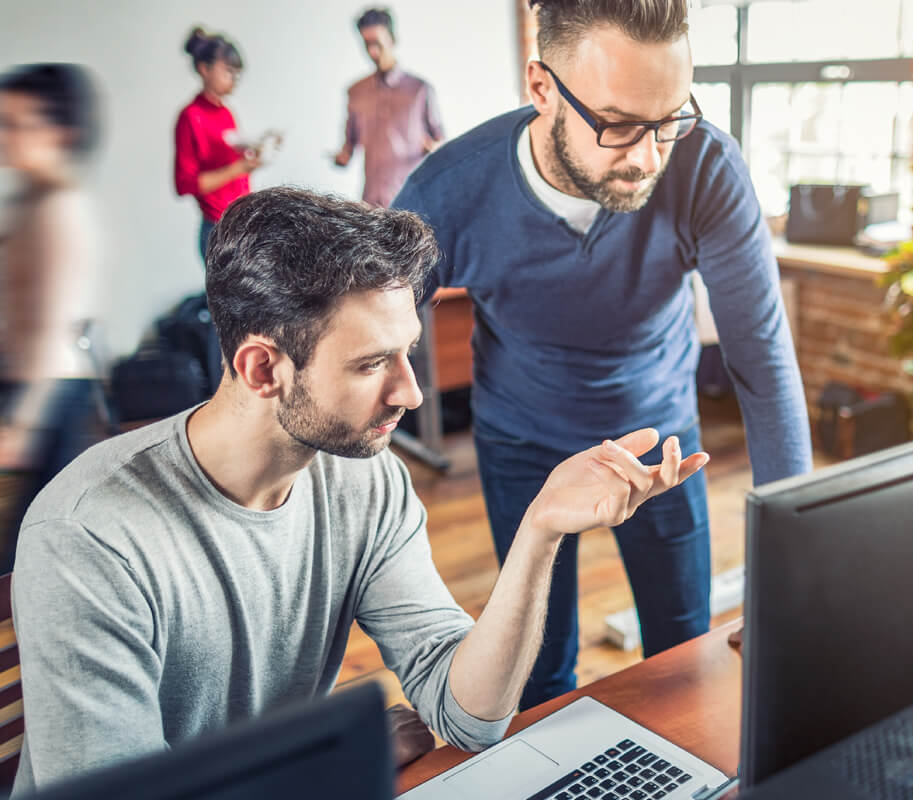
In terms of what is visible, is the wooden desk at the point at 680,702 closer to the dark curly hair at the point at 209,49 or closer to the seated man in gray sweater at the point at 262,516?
the seated man in gray sweater at the point at 262,516

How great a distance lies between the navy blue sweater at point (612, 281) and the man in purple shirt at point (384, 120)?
231 cm

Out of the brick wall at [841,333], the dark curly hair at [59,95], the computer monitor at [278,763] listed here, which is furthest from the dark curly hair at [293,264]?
the brick wall at [841,333]

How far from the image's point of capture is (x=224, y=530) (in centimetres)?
101

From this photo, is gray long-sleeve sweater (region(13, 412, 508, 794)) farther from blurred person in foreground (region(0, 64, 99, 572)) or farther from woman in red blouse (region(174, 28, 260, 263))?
woman in red blouse (region(174, 28, 260, 263))

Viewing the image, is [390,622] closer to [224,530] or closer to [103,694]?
[224,530]

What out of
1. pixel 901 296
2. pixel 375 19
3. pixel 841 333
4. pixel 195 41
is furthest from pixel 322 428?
pixel 841 333

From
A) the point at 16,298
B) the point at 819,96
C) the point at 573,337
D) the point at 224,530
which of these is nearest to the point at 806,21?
the point at 819,96

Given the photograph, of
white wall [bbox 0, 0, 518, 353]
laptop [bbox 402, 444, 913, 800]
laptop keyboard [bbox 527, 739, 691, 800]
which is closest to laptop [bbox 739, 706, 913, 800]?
laptop [bbox 402, 444, 913, 800]

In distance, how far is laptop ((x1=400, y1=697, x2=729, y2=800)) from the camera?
0.90 m

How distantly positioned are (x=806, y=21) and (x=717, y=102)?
0.49 m

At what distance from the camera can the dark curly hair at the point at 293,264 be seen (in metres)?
0.98

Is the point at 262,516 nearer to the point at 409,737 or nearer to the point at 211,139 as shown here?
the point at 409,737

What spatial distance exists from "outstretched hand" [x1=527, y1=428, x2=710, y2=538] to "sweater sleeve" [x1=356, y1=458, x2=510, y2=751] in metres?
0.22

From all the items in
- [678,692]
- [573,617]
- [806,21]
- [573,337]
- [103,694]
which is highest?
[806,21]
